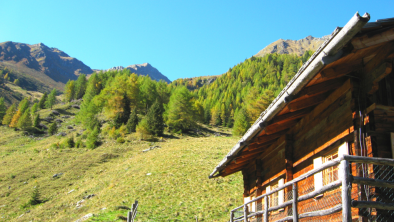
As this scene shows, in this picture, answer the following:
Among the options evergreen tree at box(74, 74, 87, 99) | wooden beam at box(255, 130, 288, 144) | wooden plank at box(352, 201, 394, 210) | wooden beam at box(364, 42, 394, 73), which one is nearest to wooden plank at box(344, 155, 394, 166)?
wooden plank at box(352, 201, 394, 210)

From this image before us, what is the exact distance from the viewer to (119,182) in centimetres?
3350

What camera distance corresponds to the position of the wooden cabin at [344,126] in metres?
4.19

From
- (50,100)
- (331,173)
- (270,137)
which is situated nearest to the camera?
(331,173)

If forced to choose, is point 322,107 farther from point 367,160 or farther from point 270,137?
point 367,160

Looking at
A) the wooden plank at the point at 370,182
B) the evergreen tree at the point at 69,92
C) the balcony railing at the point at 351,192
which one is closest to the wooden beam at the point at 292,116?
the balcony railing at the point at 351,192

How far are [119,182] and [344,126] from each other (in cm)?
3060

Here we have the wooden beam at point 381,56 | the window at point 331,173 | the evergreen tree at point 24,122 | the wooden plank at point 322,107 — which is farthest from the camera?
the evergreen tree at point 24,122

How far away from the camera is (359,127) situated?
232 inches

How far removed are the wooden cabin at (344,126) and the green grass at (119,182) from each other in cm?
1465

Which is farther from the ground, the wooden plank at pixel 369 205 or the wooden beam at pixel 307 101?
the wooden beam at pixel 307 101

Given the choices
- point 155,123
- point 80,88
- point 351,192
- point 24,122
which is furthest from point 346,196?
point 80,88

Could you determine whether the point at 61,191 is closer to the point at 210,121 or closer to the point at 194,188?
the point at 194,188

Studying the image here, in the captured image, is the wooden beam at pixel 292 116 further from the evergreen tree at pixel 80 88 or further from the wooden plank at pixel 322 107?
the evergreen tree at pixel 80 88

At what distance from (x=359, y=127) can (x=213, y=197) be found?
71.1 ft
